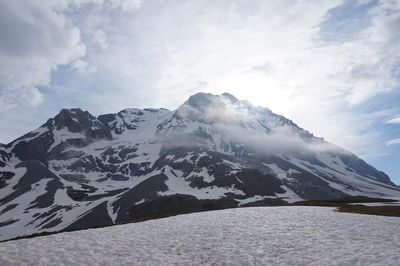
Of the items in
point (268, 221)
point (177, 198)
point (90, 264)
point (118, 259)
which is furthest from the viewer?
point (177, 198)

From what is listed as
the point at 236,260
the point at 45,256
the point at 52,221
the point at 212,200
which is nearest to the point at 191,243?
the point at 236,260

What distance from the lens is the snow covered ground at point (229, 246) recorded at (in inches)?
627

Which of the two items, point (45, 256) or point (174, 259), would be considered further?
point (174, 259)

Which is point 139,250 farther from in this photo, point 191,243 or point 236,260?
point 236,260

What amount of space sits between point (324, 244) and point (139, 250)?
10577 mm

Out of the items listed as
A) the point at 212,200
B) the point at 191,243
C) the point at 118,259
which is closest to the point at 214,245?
the point at 191,243

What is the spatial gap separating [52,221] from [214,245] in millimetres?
178214

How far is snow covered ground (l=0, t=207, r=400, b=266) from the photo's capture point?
1591cm

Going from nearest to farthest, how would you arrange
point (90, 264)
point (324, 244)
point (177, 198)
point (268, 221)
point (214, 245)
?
1. point (90, 264)
2. point (324, 244)
3. point (214, 245)
4. point (268, 221)
5. point (177, 198)

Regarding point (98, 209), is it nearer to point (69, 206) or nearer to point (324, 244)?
point (69, 206)

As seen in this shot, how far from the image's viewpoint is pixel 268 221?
1100 inches

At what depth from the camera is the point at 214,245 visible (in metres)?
20.2

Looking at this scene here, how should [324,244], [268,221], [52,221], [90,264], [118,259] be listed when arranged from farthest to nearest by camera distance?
1. [52,221]
2. [268,221]
3. [324,244]
4. [118,259]
5. [90,264]

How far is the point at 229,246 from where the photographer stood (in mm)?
19625
